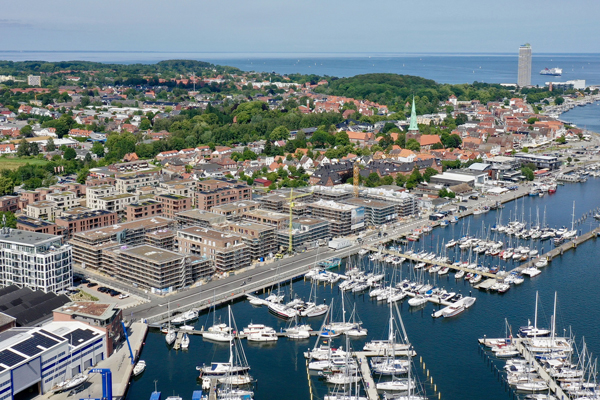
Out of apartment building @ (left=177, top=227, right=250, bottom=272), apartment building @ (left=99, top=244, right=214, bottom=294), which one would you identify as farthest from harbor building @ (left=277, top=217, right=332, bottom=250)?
apartment building @ (left=99, top=244, right=214, bottom=294)

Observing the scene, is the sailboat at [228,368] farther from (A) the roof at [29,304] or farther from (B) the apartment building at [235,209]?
(B) the apartment building at [235,209]

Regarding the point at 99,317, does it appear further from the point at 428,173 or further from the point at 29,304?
the point at 428,173

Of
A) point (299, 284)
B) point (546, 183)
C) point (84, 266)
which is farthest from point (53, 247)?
point (546, 183)

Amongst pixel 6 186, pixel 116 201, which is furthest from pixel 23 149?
pixel 116 201

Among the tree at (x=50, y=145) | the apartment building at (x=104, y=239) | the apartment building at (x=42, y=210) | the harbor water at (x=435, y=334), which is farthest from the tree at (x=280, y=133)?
the harbor water at (x=435, y=334)

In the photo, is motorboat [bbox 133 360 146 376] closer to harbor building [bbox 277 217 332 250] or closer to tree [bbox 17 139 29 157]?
harbor building [bbox 277 217 332 250]

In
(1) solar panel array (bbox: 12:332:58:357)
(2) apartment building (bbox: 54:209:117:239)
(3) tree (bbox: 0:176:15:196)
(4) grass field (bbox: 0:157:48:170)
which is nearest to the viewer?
(1) solar panel array (bbox: 12:332:58:357)

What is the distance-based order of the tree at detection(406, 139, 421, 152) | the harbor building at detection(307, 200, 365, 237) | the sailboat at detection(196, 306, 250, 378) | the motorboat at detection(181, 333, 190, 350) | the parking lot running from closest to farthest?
1. the sailboat at detection(196, 306, 250, 378)
2. the motorboat at detection(181, 333, 190, 350)
3. the parking lot
4. the harbor building at detection(307, 200, 365, 237)
5. the tree at detection(406, 139, 421, 152)

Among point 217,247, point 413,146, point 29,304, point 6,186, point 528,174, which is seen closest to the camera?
point 29,304
